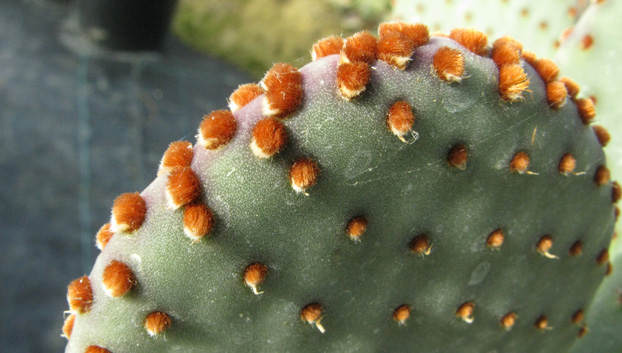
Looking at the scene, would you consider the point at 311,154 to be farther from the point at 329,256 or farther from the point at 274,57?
the point at 274,57

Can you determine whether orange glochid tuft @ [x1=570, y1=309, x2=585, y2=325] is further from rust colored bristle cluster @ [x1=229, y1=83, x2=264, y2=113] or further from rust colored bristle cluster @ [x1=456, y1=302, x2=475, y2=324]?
rust colored bristle cluster @ [x1=229, y1=83, x2=264, y2=113]

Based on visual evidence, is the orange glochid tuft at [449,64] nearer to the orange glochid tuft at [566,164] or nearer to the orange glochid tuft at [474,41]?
the orange glochid tuft at [474,41]

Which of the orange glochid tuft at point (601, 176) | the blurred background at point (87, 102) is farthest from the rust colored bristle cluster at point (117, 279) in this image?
the blurred background at point (87, 102)

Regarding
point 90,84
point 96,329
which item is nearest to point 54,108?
point 90,84

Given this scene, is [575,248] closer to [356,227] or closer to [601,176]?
[601,176]

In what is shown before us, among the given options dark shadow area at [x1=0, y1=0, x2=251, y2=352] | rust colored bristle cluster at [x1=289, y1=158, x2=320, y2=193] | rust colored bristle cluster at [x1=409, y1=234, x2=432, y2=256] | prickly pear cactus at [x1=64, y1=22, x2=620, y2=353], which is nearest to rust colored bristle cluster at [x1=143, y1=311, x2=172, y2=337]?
prickly pear cactus at [x1=64, y1=22, x2=620, y2=353]
